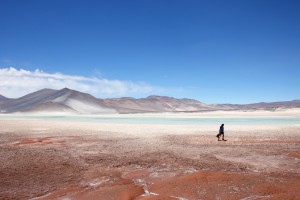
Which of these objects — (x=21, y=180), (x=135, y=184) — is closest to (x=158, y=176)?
(x=135, y=184)

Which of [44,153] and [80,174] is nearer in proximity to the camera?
[80,174]

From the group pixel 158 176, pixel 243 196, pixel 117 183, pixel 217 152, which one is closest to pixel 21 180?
pixel 117 183

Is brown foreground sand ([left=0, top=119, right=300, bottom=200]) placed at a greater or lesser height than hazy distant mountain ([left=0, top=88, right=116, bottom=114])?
lesser

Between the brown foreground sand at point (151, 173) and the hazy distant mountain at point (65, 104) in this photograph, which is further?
the hazy distant mountain at point (65, 104)

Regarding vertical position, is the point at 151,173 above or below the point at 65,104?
below

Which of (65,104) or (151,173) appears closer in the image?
(151,173)

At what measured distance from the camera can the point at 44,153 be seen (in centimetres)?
1355

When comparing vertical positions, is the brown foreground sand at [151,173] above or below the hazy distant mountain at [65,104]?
below

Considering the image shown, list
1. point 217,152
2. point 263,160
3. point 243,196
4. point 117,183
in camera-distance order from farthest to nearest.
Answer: point 217,152, point 263,160, point 117,183, point 243,196

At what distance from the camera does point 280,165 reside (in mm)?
10531

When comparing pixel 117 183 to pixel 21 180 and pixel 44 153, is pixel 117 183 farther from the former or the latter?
pixel 44 153

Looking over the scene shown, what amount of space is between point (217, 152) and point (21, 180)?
830 cm

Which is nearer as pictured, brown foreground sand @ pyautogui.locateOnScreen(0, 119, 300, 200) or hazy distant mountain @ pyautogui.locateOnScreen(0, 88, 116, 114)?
brown foreground sand @ pyautogui.locateOnScreen(0, 119, 300, 200)

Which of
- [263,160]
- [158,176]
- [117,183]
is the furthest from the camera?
[263,160]
